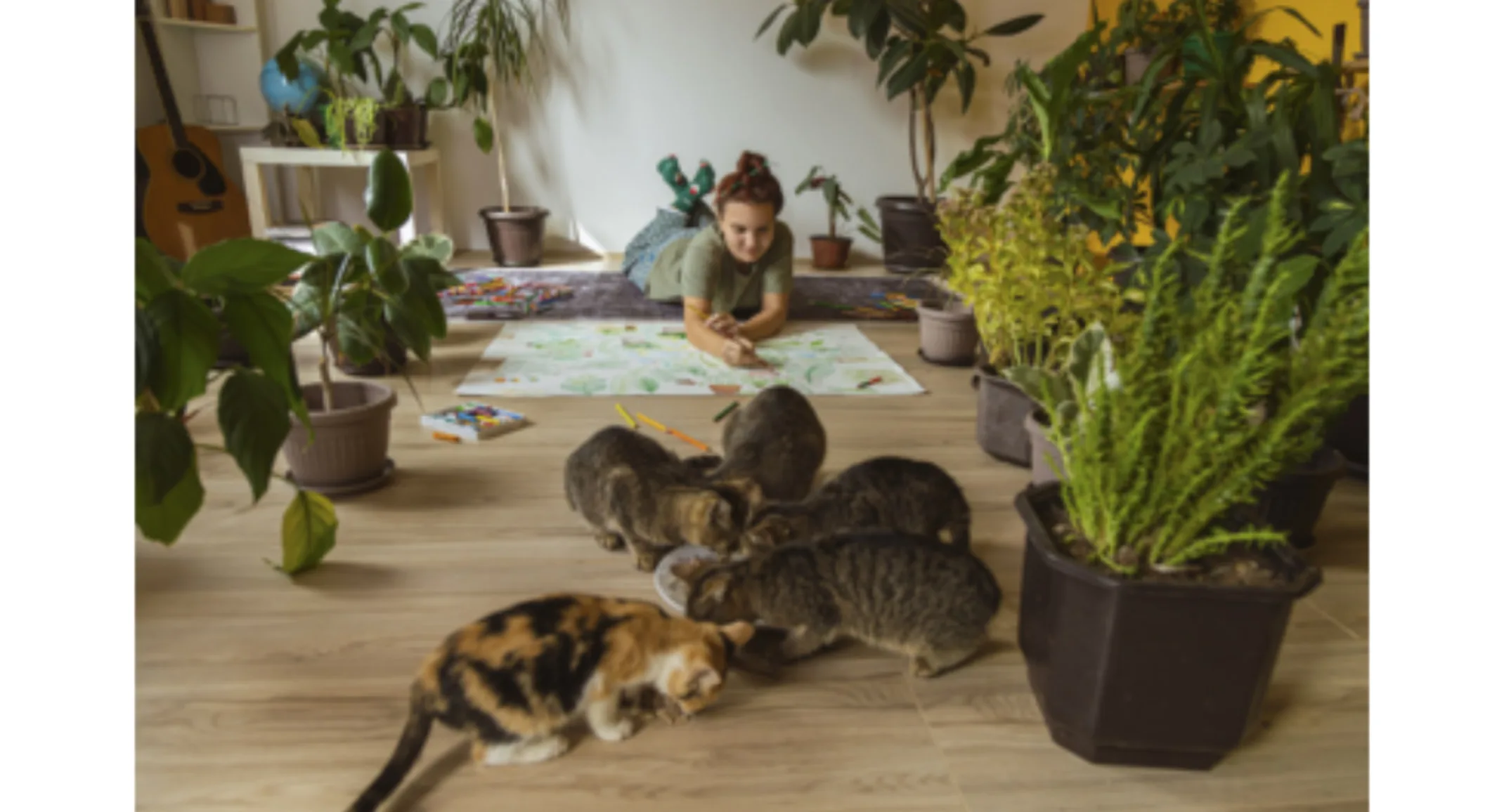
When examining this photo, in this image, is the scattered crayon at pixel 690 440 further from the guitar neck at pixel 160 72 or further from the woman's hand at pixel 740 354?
the guitar neck at pixel 160 72

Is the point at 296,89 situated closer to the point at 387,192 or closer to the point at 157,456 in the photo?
the point at 387,192

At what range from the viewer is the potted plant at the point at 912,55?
3.29 meters

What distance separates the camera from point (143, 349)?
2.38 ft

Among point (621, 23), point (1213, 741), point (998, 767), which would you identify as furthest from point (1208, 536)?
point (621, 23)

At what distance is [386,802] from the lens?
2.54ft

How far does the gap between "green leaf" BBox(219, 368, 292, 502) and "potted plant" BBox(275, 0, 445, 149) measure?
111 inches

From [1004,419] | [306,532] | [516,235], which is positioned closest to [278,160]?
[516,235]

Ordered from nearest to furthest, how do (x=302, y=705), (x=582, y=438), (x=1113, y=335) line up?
(x=302, y=705) < (x=1113, y=335) < (x=582, y=438)

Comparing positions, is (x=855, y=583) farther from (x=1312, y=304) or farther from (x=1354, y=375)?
(x=1312, y=304)

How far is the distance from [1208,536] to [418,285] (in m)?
1.02

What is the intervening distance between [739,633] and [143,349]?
0.58 m

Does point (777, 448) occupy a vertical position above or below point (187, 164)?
below

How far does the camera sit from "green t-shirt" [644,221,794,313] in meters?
2.41

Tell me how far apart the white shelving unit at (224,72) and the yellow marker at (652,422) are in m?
2.79
